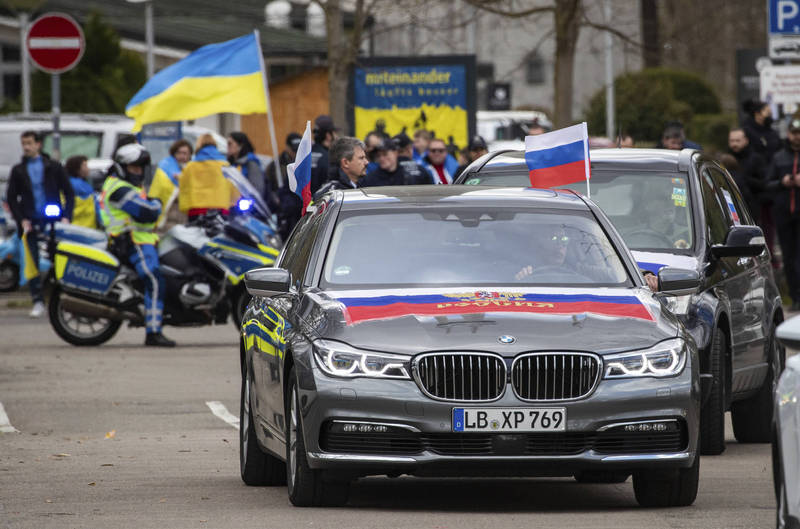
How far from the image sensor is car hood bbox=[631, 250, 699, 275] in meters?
10.7

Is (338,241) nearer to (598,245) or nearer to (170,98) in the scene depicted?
(598,245)

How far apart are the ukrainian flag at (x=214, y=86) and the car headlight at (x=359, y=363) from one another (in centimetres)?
1231

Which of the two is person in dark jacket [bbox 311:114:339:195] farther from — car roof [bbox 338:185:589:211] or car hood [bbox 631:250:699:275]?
car roof [bbox 338:185:589:211]

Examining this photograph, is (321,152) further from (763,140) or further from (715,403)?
(715,403)

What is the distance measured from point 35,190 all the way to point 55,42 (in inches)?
74.0

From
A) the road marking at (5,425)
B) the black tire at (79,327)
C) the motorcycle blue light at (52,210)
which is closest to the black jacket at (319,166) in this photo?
the black tire at (79,327)

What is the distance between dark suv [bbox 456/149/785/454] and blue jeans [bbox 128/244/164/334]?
7329 millimetres

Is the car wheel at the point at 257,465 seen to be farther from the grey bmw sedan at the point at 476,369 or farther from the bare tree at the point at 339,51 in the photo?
the bare tree at the point at 339,51

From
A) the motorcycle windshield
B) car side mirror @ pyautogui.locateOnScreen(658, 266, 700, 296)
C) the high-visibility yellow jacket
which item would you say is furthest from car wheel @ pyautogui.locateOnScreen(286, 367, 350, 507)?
the high-visibility yellow jacket

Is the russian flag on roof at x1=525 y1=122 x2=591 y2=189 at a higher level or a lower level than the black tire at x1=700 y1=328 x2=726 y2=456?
higher

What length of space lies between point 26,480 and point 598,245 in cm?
312

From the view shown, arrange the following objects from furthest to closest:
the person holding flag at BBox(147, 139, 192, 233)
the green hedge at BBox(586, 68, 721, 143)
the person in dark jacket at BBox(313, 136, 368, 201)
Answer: the green hedge at BBox(586, 68, 721, 143) < the person holding flag at BBox(147, 139, 192, 233) < the person in dark jacket at BBox(313, 136, 368, 201)

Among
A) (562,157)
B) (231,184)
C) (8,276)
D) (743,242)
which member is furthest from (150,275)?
(743,242)

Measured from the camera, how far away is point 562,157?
11.6 metres
